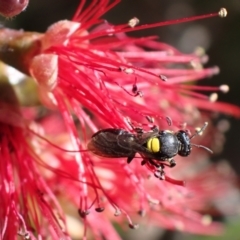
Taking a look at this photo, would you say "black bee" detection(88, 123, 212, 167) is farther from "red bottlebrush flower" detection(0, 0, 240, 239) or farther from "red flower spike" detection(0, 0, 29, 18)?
"red flower spike" detection(0, 0, 29, 18)

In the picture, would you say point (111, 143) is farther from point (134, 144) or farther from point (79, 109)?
point (79, 109)

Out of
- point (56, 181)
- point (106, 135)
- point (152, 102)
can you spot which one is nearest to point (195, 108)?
point (152, 102)

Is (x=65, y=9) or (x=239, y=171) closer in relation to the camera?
(x=65, y=9)

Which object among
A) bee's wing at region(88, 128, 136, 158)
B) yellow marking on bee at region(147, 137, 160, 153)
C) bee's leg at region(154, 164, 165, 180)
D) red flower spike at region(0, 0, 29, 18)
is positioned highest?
red flower spike at region(0, 0, 29, 18)

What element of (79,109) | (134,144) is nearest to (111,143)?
(134,144)

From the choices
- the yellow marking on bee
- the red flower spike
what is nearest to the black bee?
the yellow marking on bee

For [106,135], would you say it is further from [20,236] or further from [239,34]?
[239,34]

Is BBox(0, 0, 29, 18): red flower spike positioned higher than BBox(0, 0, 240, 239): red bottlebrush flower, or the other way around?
BBox(0, 0, 29, 18): red flower spike
